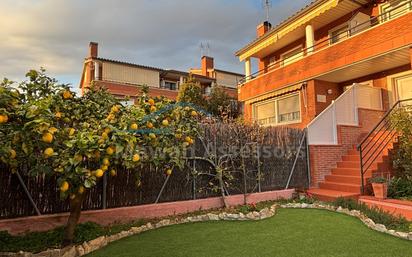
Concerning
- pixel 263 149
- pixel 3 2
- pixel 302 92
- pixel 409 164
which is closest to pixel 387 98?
pixel 302 92

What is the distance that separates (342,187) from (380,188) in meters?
1.60

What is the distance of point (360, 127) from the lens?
1295 centimetres

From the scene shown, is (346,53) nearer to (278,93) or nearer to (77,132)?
(278,93)

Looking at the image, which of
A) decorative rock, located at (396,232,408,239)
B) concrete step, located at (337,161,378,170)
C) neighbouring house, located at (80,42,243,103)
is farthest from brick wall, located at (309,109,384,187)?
neighbouring house, located at (80,42,243,103)

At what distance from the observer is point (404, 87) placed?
12836 millimetres

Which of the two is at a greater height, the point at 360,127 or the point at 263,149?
the point at 360,127

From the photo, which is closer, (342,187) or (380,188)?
(380,188)

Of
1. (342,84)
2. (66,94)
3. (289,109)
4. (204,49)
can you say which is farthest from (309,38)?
(204,49)

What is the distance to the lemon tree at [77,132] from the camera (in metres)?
4.11

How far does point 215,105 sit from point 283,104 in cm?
962

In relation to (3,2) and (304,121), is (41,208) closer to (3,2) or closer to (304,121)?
(3,2)

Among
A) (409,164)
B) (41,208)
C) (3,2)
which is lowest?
(41,208)

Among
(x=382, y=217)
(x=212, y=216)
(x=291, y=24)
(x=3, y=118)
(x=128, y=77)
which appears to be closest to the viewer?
(x=3, y=118)

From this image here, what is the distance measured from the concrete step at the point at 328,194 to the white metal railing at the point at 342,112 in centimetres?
214
